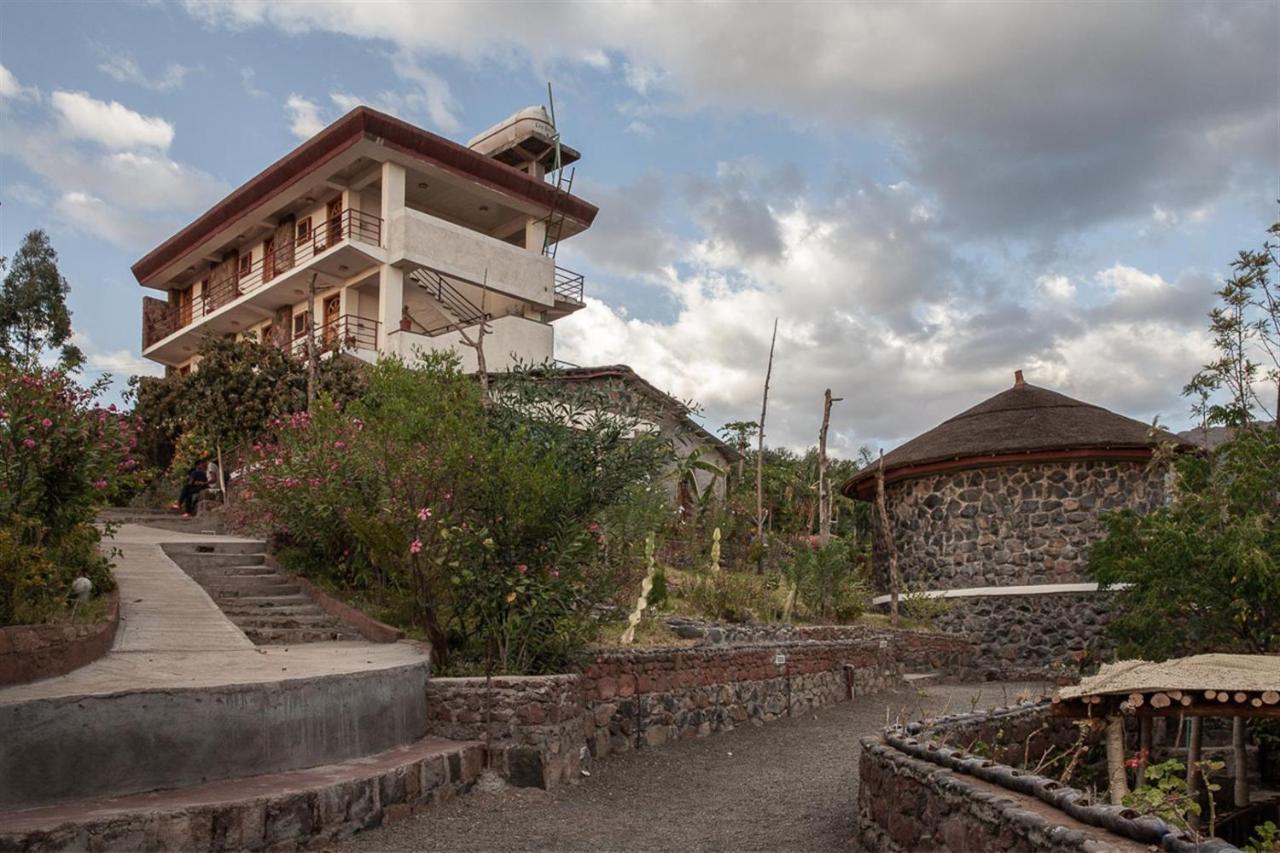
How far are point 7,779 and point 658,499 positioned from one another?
37.4 feet

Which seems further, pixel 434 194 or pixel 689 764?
pixel 434 194

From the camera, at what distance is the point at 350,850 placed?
7.11m

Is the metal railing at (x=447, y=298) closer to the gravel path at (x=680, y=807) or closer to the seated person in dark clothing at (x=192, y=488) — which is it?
the seated person in dark clothing at (x=192, y=488)

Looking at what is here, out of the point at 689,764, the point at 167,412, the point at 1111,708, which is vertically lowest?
the point at 689,764

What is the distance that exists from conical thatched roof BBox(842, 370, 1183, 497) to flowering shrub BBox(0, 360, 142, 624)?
53.4 feet

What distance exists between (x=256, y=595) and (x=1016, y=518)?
14800mm

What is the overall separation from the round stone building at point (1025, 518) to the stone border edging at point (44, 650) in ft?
55.7

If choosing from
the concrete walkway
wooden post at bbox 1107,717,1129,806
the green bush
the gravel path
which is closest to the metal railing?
the green bush

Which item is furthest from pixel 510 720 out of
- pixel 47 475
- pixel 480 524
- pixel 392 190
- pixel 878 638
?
pixel 392 190

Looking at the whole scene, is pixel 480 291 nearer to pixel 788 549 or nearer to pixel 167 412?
pixel 167 412

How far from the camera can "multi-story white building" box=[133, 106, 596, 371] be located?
27984mm

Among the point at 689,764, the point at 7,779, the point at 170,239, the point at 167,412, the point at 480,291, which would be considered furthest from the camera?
the point at 170,239

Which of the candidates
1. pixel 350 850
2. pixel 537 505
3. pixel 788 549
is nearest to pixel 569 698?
pixel 537 505

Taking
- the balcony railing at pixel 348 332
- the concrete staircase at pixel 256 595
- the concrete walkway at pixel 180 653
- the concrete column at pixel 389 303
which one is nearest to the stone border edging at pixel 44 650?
the concrete walkway at pixel 180 653
